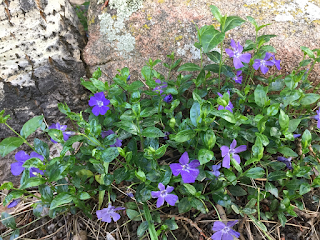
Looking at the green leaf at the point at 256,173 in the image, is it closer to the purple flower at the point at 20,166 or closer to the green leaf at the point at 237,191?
the green leaf at the point at 237,191

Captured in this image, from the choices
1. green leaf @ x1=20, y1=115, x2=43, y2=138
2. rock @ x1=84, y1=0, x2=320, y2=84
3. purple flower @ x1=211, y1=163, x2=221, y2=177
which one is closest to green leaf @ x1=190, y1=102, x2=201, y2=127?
purple flower @ x1=211, y1=163, x2=221, y2=177

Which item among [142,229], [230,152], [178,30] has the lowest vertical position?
[142,229]

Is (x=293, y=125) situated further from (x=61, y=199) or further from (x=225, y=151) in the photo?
(x=61, y=199)

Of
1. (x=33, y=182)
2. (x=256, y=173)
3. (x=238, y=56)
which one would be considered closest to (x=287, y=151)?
(x=256, y=173)

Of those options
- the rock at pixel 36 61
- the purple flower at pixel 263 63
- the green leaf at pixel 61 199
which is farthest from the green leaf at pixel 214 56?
the green leaf at pixel 61 199

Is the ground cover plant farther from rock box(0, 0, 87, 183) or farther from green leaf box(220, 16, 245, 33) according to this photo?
rock box(0, 0, 87, 183)

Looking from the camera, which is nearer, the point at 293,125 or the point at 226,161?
the point at 226,161

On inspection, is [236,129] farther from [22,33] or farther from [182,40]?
[22,33]

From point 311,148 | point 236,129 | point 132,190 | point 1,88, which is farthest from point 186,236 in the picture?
point 1,88
